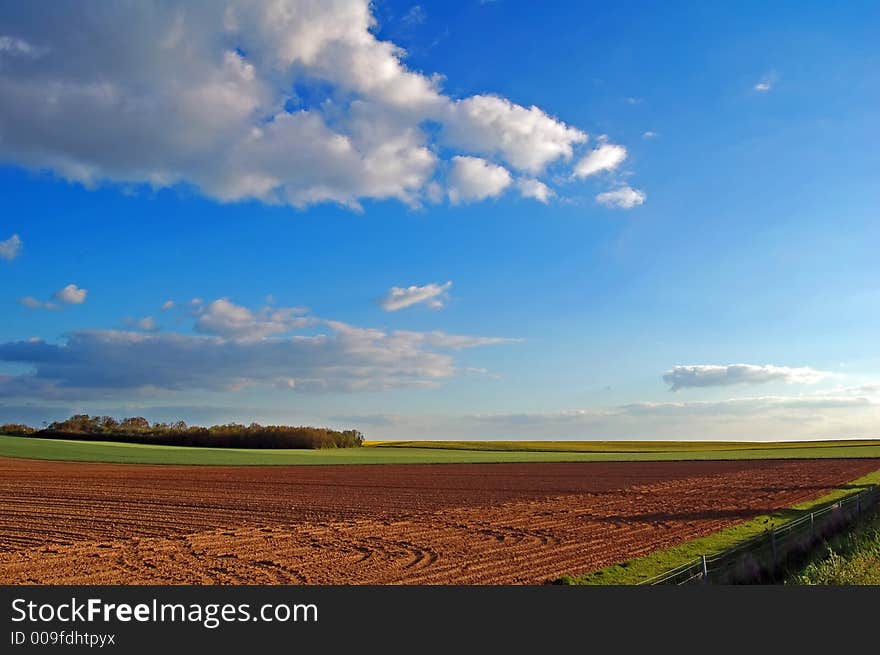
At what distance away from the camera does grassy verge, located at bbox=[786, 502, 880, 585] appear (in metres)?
11.6

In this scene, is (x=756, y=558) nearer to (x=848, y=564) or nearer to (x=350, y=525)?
(x=848, y=564)

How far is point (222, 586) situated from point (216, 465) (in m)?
60.9

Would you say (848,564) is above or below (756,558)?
above

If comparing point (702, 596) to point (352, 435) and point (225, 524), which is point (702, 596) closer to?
point (225, 524)

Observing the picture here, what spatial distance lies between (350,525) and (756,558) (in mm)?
14602

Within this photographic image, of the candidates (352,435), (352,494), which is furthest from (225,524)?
(352,435)

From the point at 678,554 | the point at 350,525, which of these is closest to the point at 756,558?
the point at 678,554

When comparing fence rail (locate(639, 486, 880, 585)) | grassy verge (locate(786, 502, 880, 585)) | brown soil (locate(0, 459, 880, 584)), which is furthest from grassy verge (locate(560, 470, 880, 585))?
grassy verge (locate(786, 502, 880, 585))

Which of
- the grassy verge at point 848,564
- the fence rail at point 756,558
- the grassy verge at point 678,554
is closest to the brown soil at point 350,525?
the grassy verge at point 678,554

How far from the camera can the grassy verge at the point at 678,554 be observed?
51.3 feet

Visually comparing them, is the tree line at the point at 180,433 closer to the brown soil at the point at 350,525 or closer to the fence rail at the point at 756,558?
the brown soil at the point at 350,525

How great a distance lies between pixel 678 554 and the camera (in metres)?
19.0

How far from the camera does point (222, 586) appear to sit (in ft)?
49.0

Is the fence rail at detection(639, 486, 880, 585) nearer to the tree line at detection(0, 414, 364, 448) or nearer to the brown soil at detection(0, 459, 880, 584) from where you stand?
the brown soil at detection(0, 459, 880, 584)
